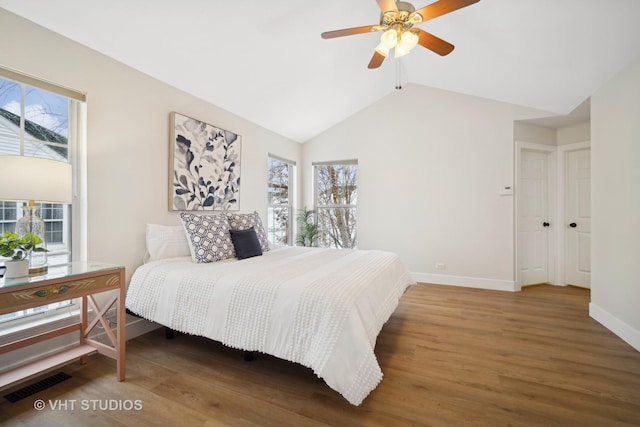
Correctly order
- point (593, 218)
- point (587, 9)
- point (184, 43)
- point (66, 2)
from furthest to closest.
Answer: point (593, 218)
point (184, 43)
point (587, 9)
point (66, 2)

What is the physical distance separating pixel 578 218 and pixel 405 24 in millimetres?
4026

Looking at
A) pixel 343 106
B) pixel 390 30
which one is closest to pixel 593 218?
pixel 390 30

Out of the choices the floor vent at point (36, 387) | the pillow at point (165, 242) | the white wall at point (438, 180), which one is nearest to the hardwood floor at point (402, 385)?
the floor vent at point (36, 387)

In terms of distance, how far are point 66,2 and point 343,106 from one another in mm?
3313

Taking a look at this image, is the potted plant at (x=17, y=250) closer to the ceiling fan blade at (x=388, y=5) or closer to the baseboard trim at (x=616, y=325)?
the ceiling fan blade at (x=388, y=5)

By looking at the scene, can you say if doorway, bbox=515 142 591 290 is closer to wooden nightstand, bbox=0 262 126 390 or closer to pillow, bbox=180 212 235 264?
pillow, bbox=180 212 235 264

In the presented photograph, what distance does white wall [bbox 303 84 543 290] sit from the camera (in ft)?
13.1

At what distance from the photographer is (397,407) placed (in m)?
1.58

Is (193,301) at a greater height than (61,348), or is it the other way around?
(193,301)

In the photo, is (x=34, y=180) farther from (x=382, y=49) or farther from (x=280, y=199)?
(x=280, y=199)

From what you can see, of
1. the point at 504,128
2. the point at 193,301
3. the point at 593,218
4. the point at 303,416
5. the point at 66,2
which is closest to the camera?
the point at 303,416

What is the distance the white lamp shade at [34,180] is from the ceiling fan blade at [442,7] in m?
2.45

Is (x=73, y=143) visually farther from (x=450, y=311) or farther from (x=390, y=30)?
(x=450, y=311)

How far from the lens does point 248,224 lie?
122 inches
